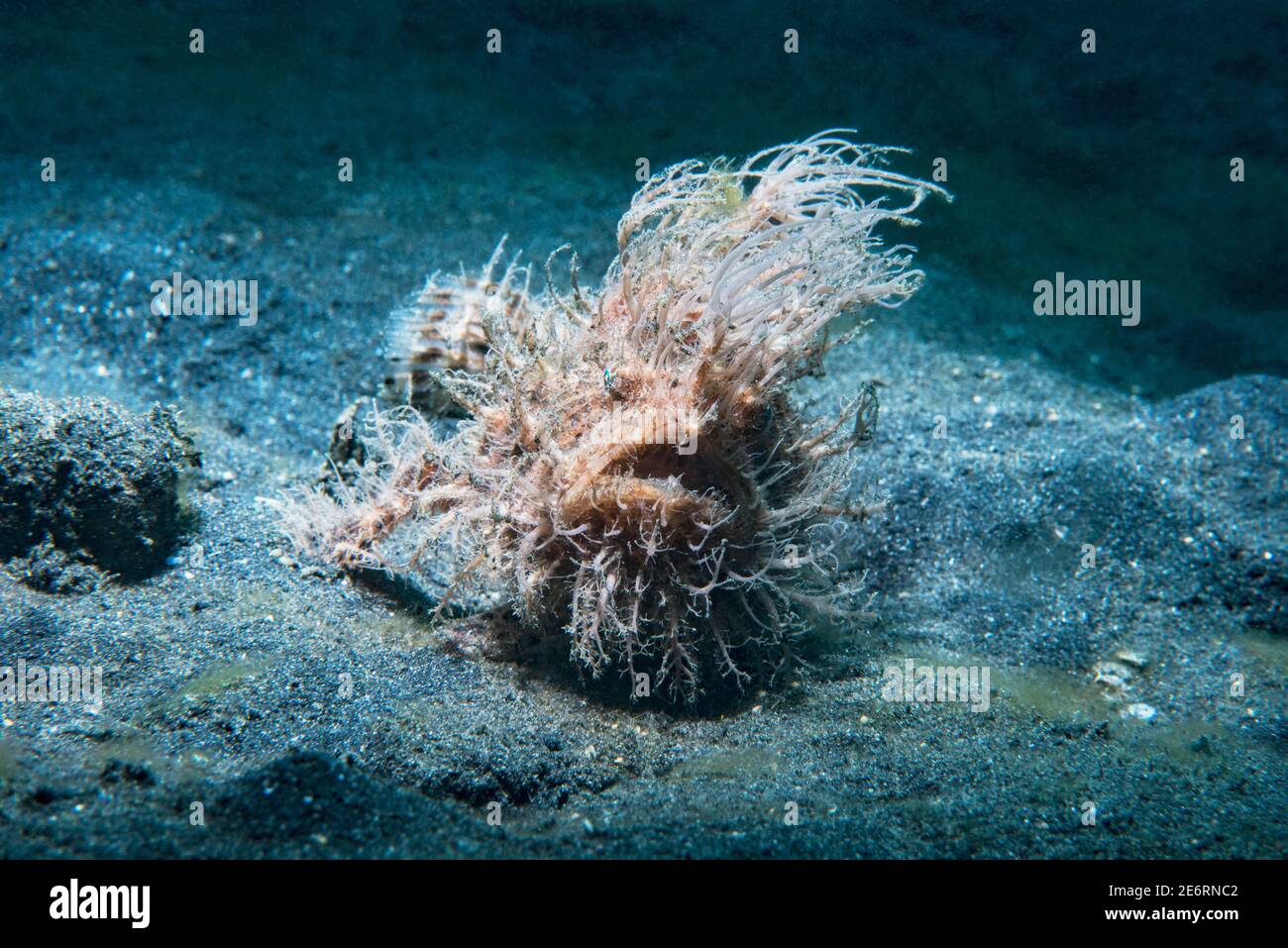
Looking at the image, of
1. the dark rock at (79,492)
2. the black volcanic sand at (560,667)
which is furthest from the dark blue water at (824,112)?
the dark rock at (79,492)

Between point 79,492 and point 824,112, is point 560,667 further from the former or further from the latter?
point 824,112

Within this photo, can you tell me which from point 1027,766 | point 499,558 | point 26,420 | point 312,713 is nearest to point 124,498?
point 26,420

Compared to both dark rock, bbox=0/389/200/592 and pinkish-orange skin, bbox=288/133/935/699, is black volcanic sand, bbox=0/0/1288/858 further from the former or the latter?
pinkish-orange skin, bbox=288/133/935/699

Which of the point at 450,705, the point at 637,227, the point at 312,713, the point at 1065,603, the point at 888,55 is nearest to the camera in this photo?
the point at 312,713

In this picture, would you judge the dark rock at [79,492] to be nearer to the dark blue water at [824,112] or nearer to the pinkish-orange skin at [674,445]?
the pinkish-orange skin at [674,445]

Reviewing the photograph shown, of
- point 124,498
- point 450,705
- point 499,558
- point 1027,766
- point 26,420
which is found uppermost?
point 26,420

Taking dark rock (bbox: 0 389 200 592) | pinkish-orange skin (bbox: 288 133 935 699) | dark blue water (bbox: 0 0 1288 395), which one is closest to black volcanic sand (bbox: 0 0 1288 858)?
dark rock (bbox: 0 389 200 592)

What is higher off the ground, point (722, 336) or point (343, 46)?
point (343, 46)

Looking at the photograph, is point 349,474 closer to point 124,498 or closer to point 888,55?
point 124,498

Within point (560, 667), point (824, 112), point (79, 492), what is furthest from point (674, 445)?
point (824, 112)
